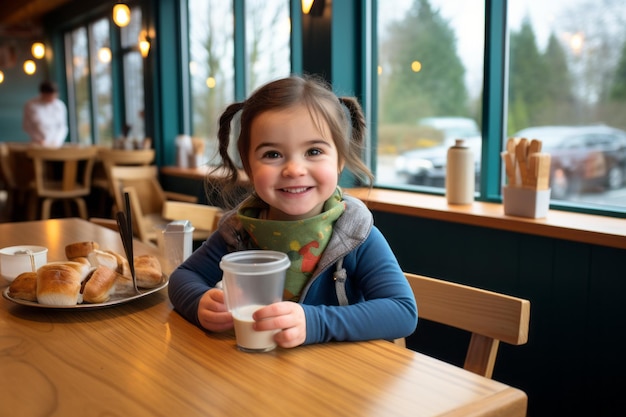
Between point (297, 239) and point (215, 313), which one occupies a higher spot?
point (297, 239)

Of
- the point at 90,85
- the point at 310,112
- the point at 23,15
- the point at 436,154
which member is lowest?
the point at 436,154

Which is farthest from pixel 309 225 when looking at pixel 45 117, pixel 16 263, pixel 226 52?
pixel 45 117

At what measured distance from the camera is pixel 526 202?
2.26 m

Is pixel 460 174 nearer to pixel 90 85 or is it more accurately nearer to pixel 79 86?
pixel 90 85

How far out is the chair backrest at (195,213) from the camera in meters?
2.42

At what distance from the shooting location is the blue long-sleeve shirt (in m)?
1.02

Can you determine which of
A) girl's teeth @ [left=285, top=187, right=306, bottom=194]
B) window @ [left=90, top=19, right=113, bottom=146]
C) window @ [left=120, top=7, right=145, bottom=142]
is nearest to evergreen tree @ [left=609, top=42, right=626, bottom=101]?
girl's teeth @ [left=285, top=187, right=306, bottom=194]

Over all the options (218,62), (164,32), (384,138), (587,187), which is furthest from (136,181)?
(587,187)

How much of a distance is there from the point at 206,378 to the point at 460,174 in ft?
6.39

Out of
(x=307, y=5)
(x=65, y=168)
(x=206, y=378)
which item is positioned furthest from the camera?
(x=65, y=168)

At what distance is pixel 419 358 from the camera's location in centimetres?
97

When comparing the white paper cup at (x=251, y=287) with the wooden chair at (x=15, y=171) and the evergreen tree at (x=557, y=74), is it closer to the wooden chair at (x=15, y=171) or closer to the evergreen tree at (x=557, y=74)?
the evergreen tree at (x=557, y=74)

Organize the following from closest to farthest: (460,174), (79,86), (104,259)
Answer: (104,259) → (460,174) → (79,86)

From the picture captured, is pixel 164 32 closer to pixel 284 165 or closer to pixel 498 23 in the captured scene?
pixel 498 23
